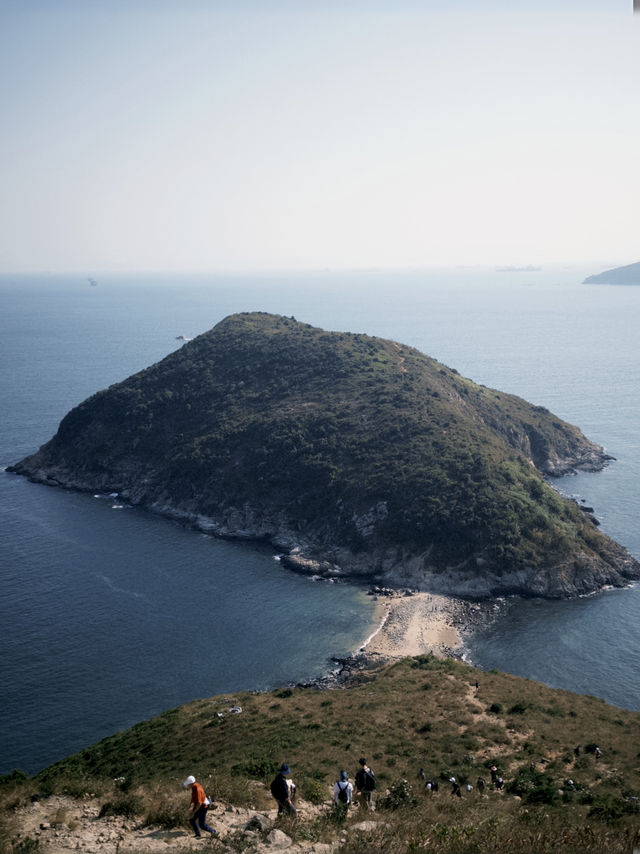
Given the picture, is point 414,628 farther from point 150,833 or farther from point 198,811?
point 198,811

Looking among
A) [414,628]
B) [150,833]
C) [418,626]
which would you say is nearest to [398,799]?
[150,833]

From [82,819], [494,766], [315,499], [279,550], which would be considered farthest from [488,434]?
[82,819]

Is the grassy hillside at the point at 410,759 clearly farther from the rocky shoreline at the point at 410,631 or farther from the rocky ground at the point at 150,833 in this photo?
the rocky shoreline at the point at 410,631

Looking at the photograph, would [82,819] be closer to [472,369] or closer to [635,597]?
[635,597]

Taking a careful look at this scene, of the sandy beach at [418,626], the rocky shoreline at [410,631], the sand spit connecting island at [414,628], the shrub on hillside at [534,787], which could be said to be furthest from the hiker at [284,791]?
the sandy beach at [418,626]

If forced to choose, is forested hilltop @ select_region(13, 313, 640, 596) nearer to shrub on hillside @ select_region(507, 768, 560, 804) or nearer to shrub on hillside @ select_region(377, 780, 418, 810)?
shrub on hillside @ select_region(507, 768, 560, 804)

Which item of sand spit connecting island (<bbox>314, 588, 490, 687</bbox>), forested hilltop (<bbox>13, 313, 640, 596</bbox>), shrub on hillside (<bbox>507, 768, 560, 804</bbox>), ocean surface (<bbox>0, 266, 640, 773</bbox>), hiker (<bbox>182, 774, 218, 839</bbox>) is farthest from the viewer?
forested hilltop (<bbox>13, 313, 640, 596</bbox>)

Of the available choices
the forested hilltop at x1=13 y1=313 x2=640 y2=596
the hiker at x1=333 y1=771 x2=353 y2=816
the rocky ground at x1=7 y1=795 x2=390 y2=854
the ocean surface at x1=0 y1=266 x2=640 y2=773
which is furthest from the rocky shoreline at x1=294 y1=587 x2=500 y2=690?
the hiker at x1=333 y1=771 x2=353 y2=816
